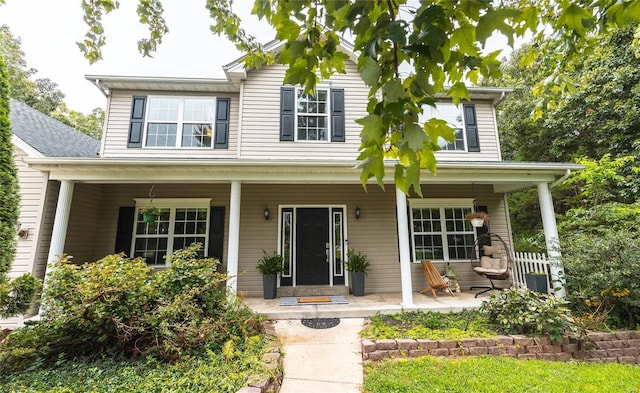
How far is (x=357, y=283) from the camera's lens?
6137 mm

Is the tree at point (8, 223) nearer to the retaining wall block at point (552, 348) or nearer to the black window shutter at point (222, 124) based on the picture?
the black window shutter at point (222, 124)

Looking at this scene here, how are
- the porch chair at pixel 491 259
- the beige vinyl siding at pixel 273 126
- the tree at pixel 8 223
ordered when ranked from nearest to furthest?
the tree at pixel 8 223 < the porch chair at pixel 491 259 < the beige vinyl siding at pixel 273 126

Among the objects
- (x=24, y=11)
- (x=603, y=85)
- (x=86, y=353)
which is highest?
(x=603, y=85)

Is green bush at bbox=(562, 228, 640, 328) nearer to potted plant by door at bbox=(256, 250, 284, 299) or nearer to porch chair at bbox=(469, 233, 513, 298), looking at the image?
porch chair at bbox=(469, 233, 513, 298)

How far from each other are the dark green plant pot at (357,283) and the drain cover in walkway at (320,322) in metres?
1.35

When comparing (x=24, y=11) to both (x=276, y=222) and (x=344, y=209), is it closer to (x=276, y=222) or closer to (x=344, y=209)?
(x=276, y=222)

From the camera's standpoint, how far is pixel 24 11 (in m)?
2.99

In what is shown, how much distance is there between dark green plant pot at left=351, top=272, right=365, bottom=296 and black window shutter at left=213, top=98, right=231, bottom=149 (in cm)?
424

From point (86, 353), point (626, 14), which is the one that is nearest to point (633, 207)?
point (626, 14)

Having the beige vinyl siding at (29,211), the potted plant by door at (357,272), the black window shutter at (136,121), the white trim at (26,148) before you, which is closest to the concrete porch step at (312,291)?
the potted plant by door at (357,272)

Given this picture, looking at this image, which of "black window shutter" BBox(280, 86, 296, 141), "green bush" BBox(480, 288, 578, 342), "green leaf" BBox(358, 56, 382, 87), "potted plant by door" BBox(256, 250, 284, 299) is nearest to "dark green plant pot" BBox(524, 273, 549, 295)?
"green bush" BBox(480, 288, 578, 342)

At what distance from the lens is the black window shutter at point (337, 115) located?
677 cm

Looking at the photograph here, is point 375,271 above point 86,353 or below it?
above

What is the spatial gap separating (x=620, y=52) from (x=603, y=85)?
95 centimetres
